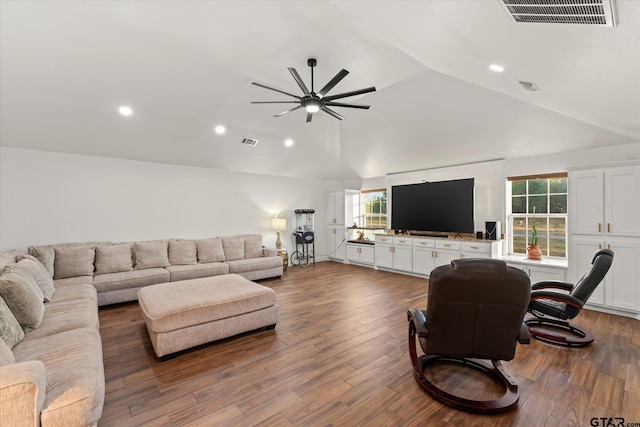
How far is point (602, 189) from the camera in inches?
153

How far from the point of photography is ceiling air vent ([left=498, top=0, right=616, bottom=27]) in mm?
1466

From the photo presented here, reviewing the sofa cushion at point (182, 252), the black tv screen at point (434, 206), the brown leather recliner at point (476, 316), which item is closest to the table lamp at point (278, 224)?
the sofa cushion at point (182, 252)

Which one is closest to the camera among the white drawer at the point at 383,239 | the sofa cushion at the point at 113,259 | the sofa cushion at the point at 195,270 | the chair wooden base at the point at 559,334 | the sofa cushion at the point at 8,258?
the chair wooden base at the point at 559,334

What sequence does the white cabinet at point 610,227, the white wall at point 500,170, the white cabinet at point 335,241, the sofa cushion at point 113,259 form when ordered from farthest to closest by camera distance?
1. the white cabinet at point 335,241
2. the sofa cushion at point 113,259
3. the white wall at point 500,170
4. the white cabinet at point 610,227

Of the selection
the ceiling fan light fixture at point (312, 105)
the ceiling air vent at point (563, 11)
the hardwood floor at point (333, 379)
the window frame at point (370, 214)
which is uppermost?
the ceiling fan light fixture at point (312, 105)

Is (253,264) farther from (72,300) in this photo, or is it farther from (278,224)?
(72,300)

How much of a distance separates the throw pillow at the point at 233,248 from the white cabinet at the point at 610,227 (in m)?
5.71

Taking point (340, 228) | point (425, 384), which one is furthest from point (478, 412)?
point (340, 228)

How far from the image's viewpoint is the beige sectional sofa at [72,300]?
141 centimetres

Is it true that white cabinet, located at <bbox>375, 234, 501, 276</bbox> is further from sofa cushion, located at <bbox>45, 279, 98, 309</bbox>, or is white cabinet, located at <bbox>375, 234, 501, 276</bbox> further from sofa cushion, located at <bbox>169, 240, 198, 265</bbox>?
sofa cushion, located at <bbox>45, 279, 98, 309</bbox>

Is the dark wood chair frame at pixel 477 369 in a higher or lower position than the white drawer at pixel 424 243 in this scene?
lower

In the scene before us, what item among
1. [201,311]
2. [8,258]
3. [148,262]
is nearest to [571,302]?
[201,311]

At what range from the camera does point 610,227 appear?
383 cm

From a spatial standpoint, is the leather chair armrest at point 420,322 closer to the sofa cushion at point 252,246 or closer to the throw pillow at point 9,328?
the throw pillow at point 9,328
